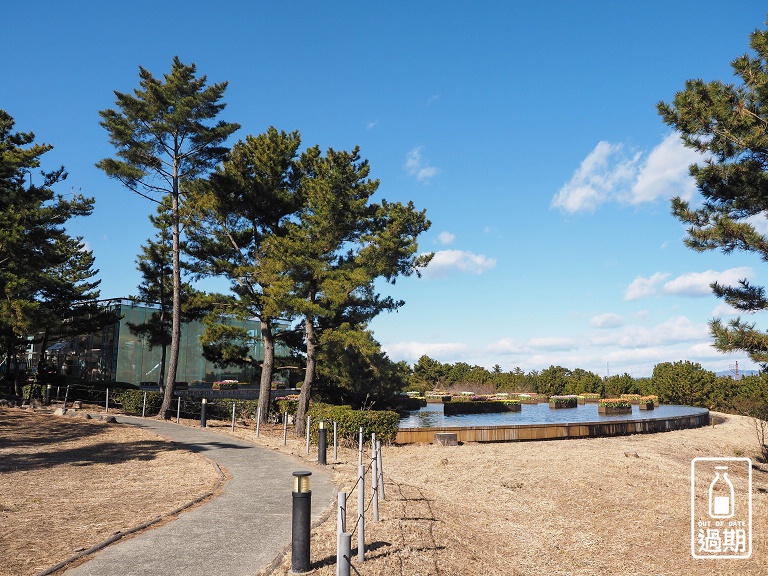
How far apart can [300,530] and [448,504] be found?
17.8ft

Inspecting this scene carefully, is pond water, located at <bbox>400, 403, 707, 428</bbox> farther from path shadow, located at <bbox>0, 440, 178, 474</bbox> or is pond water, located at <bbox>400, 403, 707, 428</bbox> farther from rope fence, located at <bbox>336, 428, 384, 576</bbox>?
rope fence, located at <bbox>336, 428, 384, 576</bbox>

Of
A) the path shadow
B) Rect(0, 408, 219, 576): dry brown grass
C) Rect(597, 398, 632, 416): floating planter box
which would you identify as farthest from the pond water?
Rect(0, 408, 219, 576): dry brown grass

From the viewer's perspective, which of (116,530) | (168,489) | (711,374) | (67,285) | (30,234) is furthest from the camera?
(711,374)

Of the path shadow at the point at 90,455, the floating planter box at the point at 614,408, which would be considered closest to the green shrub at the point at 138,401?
the path shadow at the point at 90,455

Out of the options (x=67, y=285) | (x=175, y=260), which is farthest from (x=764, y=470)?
(x=67, y=285)

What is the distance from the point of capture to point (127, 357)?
1671 inches

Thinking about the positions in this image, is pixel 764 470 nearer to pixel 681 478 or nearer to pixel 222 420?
pixel 681 478

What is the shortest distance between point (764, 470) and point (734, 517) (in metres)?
10.6

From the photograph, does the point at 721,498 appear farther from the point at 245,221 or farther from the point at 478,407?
the point at 478,407

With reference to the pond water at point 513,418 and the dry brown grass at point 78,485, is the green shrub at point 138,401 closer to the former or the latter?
the dry brown grass at point 78,485

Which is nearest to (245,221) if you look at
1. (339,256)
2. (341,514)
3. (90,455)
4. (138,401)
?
(339,256)

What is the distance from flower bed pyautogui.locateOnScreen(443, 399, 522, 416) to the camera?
126 feet

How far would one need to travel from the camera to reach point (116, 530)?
7.93 meters

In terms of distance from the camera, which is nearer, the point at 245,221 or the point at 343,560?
the point at 343,560
